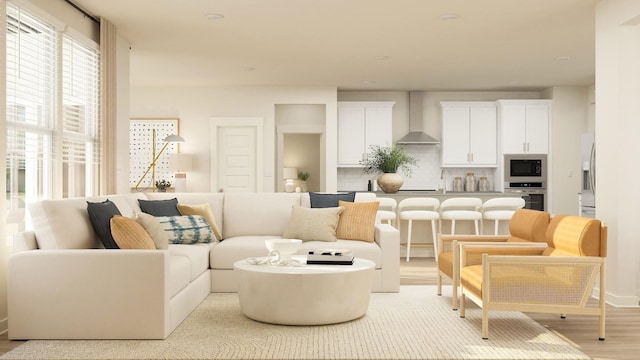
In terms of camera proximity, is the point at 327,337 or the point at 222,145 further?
the point at 222,145

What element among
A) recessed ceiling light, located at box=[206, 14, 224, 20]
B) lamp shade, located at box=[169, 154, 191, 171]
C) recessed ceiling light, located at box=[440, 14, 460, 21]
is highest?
recessed ceiling light, located at box=[440, 14, 460, 21]

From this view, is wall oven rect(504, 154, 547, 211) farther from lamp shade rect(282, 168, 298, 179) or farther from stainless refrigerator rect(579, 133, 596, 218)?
lamp shade rect(282, 168, 298, 179)

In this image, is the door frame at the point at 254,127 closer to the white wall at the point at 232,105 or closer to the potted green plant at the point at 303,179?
the white wall at the point at 232,105

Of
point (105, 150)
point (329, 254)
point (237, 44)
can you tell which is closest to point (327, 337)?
point (329, 254)

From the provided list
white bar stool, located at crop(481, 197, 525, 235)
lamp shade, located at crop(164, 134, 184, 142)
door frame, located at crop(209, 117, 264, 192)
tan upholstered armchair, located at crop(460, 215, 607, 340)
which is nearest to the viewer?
tan upholstered armchair, located at crop(460, 215, 607, 340)

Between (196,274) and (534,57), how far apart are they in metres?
5.53

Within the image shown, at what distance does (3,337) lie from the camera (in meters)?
4.27

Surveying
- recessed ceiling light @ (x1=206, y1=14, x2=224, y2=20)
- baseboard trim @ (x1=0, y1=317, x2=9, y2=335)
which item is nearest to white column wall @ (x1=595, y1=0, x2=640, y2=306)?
recessed ceiling light @ (x1=206, y1=14, x2=224, y2=20)

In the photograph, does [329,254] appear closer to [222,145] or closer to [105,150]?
[105,150]

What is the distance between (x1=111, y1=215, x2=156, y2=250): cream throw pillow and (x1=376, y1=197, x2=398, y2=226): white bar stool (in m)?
3.65

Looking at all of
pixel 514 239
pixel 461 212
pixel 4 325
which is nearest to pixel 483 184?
pixel 461 212

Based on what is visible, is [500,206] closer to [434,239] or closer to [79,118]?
[434,239]

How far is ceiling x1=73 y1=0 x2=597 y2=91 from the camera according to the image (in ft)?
19.5

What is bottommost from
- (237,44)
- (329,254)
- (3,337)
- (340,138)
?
(3,337)
